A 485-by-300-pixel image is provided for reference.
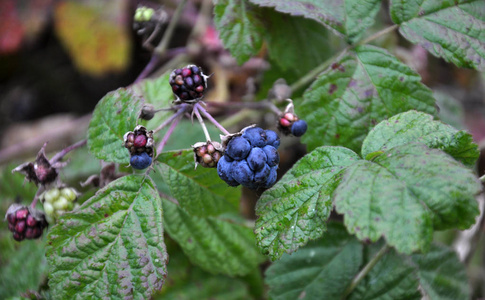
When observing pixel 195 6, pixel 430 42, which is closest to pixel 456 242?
pixel 430 42

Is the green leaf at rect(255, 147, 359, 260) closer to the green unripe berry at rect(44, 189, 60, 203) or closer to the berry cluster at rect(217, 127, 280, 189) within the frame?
the berry cluster at rect(217, 127, 280, 189)

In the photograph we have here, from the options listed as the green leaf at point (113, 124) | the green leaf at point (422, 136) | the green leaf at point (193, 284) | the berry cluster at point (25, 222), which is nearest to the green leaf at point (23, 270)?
the berry cluster at point (25, 222)

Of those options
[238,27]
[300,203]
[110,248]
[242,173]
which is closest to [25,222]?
[110,248]

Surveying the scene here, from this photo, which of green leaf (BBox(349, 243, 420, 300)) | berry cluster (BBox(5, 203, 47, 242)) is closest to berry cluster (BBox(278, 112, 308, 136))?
green leaf (BBox(349, 243, 420, 300))

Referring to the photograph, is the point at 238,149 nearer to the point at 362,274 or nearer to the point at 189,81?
the point at 189,81

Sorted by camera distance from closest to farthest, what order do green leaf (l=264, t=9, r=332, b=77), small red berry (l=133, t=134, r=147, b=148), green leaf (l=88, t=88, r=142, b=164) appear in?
small red berry (l=133, t=134, r=147, b=148) → green leaf (l=88, t=88, r=142, b=164) → green leaf (l=264, t=9, r=332, b=77)

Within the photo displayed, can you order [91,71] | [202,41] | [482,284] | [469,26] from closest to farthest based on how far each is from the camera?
[469,26]
[482,284]
[202,41]
[91,71]

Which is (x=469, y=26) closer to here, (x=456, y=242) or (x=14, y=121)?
(x=456, y=242)

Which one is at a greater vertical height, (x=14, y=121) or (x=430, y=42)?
(x=430, y=42)
